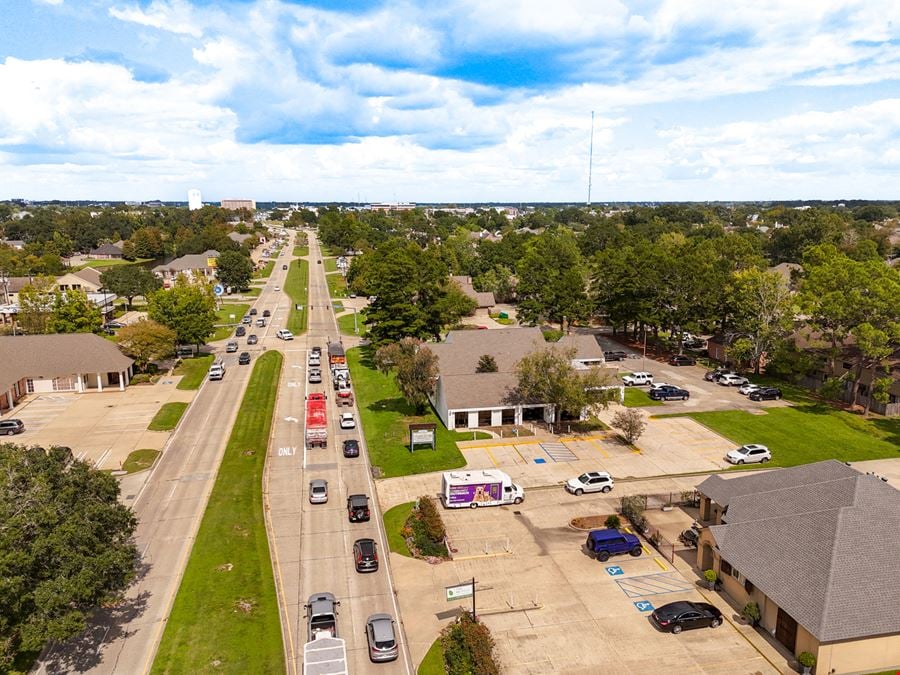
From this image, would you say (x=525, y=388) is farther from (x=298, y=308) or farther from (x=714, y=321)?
(x=298, y=308)

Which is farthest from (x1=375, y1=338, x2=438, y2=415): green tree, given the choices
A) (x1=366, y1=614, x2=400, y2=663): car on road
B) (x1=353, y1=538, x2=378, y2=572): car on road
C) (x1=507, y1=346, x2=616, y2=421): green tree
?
(x1=366, y1=614, x2=400, y2=663): car on road

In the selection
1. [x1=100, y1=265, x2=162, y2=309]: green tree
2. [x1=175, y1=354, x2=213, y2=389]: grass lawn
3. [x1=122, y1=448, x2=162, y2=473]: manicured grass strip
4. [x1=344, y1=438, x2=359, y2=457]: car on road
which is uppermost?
[x1=100, y1=265, x2=162, y2=309]: green tree

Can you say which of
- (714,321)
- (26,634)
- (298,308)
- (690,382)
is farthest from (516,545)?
(298,308)

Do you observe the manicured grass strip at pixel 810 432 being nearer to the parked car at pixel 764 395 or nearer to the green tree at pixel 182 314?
the parked car at pixel 764 395

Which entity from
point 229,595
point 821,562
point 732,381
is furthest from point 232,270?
point 821,562

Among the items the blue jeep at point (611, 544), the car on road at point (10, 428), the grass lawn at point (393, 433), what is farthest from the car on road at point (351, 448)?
the car on road at point (10, 428)

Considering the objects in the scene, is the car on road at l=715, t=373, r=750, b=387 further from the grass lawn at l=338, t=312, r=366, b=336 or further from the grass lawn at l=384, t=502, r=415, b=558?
the grass lawn at l=338, t=312, r=366, b=336
